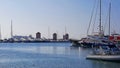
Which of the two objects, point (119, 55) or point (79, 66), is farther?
point (119, 55)

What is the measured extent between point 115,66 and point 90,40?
73032mm

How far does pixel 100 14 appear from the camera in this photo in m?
89.9

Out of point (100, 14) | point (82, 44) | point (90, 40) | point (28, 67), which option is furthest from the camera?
point (82, 44)

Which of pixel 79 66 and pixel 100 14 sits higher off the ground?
pixel 100 14

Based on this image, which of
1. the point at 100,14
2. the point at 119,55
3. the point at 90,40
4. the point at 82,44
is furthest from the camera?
the point at 82,44

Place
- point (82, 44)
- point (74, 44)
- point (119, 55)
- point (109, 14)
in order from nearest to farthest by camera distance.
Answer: point (119, 55) < point (109, 14) < point (82, 44) < point (74, 44)

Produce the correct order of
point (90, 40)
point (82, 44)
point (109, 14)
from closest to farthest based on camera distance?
point (109, 14) → point (90, 40) → point (82, 44)

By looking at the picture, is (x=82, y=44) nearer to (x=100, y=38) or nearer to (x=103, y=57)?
(x=100, y=38)

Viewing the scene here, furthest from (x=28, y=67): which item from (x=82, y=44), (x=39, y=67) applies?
(x=82, y=44)

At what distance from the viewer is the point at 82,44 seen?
132375 millimetres

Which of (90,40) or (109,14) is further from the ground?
(109,14)

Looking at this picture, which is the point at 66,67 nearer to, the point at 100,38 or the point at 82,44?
the point at 100,38

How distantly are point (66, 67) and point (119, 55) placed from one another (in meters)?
9.95

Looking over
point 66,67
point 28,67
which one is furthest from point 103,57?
point 28,67
